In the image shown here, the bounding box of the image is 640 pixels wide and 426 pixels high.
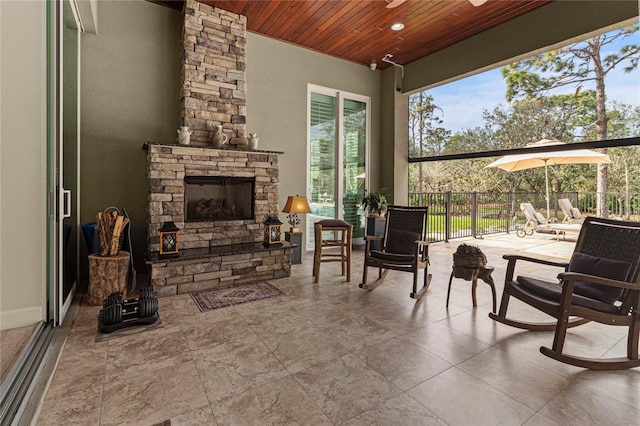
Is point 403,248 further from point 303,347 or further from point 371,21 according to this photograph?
point 371,21

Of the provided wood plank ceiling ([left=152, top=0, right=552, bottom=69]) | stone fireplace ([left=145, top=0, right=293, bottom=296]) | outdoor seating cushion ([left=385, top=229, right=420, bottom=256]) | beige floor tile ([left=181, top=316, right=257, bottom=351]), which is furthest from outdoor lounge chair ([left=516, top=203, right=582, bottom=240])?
beige floor tile ([left=181, top=316, right=257, bottom=351])

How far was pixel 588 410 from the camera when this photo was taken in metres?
1.66

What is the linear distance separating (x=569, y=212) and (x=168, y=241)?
8.80m

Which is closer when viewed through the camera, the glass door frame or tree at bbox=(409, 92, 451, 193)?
the glass door frame

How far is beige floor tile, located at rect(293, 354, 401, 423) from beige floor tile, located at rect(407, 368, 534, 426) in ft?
0.63

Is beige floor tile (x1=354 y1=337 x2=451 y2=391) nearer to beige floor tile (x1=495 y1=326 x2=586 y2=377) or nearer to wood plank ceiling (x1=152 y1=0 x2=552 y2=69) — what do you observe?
beige floor tile (x1=495 y1=326 x2=586 y2=377)

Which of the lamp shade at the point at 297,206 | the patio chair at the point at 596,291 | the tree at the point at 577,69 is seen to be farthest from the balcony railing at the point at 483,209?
the patio chair at the point at 596,291

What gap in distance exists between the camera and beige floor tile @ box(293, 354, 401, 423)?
166 cm

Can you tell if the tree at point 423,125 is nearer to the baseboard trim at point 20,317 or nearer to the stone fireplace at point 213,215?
the stone fireplace at point 213,215

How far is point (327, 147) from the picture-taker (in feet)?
20.0

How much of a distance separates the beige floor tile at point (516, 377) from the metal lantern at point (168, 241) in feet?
9.87

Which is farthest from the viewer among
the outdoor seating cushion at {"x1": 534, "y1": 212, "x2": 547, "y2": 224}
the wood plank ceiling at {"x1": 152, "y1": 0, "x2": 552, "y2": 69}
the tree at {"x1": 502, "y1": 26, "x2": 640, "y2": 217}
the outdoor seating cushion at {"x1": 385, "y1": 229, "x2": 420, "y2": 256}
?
the outdoor seating cushion at {"x1": 534, "y1": 212, "x2": 547, "y2": 224}

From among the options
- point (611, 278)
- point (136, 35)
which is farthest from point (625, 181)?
point (136, 35)

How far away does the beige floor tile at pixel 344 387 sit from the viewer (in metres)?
1.66
